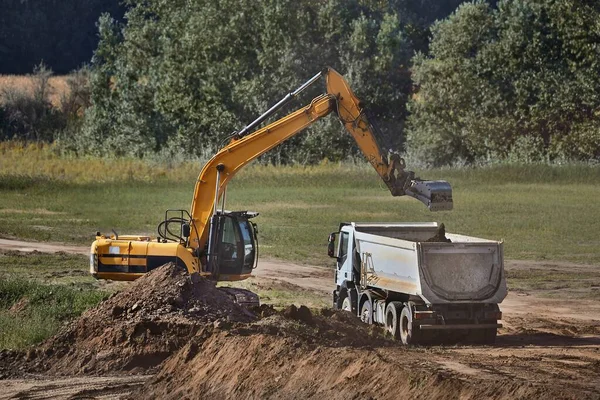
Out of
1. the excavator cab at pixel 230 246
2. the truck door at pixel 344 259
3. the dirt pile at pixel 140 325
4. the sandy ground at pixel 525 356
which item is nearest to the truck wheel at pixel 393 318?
the sandy ground at pixel 525 356

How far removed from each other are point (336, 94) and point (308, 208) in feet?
74.4

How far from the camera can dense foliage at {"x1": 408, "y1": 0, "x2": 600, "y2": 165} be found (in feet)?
193

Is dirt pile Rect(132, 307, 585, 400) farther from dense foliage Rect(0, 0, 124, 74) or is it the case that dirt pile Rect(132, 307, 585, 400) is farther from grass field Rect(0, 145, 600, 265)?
dense foliage Rect(0, 0, 124, 74)

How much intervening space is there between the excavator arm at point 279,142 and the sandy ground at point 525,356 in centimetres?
343

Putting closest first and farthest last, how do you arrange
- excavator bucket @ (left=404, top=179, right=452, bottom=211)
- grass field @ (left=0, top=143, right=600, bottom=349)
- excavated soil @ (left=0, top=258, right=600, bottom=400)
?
excavated soil @ (left=0, top=258, right=600, bottom=400)
excavator bucket @ (left=404, top=179, right=452, bottom=211)
grass field @ (left=0, top=143, right=600, bottom=349)

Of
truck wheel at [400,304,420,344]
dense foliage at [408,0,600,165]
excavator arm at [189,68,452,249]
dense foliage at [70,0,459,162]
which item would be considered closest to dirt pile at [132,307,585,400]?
truck wheel at [400,304,420,344]

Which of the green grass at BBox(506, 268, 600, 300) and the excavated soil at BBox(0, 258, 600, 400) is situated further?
the green grass at BBox(506, 268, 600, 300)

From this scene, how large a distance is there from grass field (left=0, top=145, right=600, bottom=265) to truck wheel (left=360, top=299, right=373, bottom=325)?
11803mm

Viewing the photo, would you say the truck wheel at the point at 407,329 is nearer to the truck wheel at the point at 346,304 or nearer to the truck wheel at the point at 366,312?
the truck wheel at the point at 366,312

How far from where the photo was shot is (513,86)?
61.7 m

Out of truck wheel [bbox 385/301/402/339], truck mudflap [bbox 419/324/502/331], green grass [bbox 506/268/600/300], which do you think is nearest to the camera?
truck mudflap [bbox 419/324/502/331]

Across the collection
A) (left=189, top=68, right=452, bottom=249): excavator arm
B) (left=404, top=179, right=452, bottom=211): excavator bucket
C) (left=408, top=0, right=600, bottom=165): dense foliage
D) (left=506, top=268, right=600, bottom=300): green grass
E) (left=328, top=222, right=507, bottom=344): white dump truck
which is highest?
(left=408, top=0, right=600, bottom=165): dense foliage

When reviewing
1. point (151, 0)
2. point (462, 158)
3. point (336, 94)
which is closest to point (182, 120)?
point (151, 0)

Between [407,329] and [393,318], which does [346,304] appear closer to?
[393,318]
